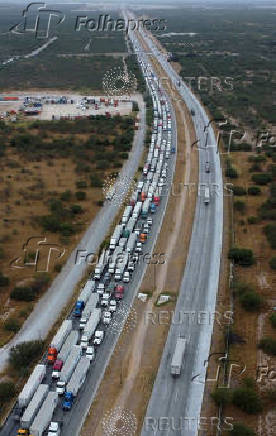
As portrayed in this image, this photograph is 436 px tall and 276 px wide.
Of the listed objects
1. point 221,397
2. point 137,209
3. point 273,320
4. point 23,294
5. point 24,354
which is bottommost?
point 221,397

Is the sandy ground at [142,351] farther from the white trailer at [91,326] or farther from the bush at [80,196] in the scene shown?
the bush at [80,196]

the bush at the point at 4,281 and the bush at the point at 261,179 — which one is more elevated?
the bush at the point at 261,179

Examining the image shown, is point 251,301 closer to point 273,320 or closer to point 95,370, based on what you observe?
point 273,320

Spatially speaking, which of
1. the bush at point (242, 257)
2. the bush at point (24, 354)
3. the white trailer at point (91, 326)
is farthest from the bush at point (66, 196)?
the bush at point (24, 354)

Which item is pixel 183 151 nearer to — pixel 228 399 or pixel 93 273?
pixel 93 273

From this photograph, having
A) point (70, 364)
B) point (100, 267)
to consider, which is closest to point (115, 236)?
point (100, 267)
